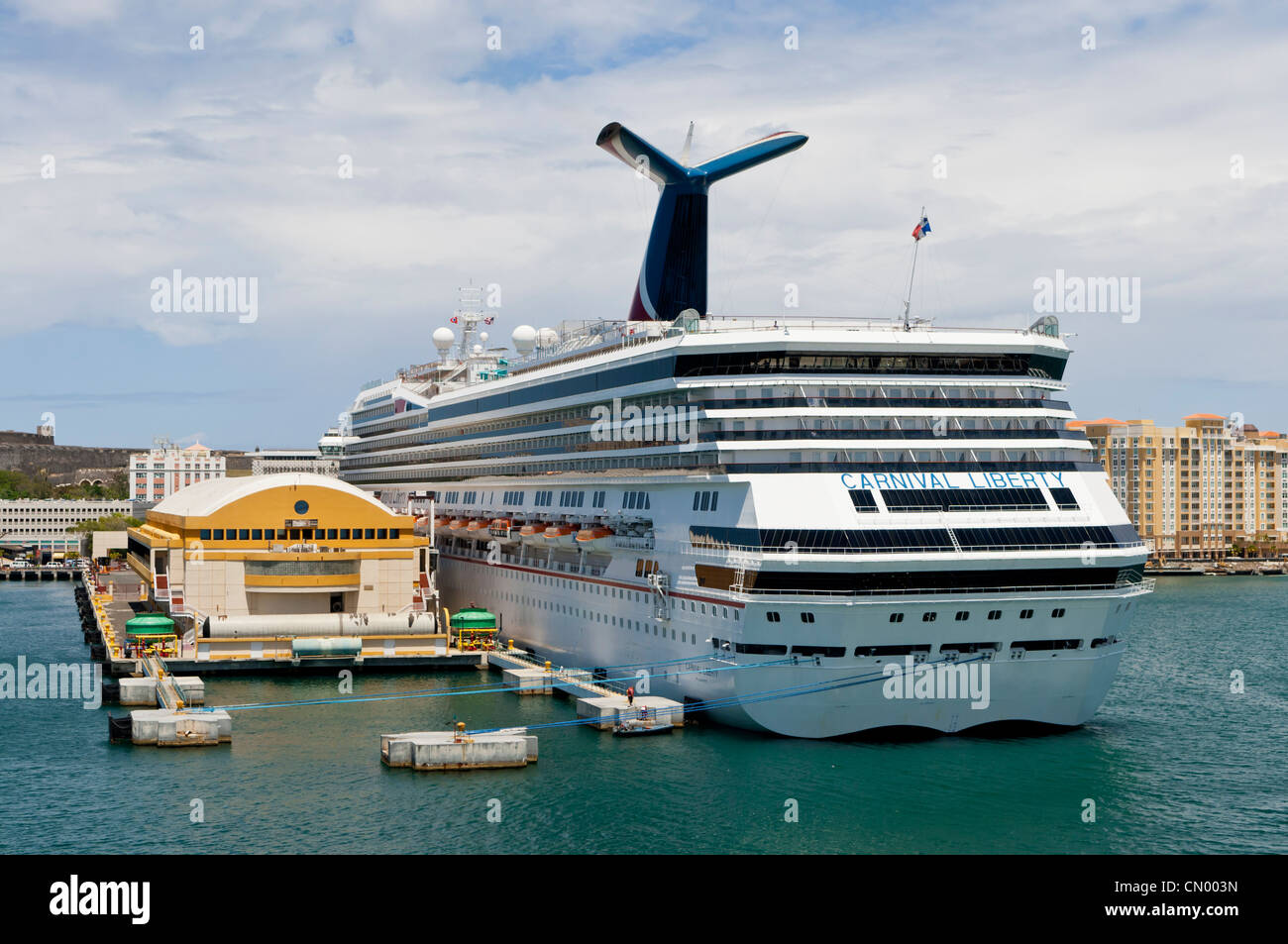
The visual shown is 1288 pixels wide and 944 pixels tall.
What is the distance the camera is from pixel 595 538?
47.4 meters

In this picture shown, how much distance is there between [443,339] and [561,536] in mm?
34867

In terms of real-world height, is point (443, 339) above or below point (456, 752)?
above

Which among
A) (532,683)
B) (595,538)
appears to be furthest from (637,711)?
(532,683)

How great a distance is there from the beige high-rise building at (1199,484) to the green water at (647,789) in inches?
4923

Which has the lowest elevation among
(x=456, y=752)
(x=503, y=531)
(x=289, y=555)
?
(x=456, y=752)

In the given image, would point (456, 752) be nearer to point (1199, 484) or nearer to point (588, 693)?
point (588, 693)

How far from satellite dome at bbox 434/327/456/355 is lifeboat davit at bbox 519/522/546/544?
97.8 feet

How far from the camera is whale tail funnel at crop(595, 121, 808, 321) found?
57.1 m

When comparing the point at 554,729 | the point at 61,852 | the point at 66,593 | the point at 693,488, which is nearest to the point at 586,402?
the point at 693,488

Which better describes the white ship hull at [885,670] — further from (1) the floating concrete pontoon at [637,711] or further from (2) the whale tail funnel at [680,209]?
(2) the whale tail funnel at [680,209]

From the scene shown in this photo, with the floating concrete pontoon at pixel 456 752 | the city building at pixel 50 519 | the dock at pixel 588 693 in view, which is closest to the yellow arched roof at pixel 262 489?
the dock at pixel 588 693

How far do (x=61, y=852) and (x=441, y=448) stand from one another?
4212 cm

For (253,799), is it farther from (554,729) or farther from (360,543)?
(360,543)

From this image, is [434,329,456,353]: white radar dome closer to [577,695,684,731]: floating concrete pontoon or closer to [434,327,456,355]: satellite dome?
[434,327,456,355]: satellite dome
